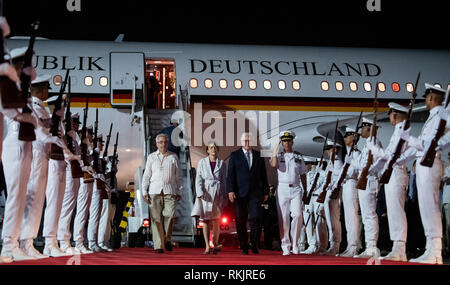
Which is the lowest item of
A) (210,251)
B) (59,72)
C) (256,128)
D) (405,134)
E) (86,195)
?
(210,251)

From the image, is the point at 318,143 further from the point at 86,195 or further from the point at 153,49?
the point at 86,195

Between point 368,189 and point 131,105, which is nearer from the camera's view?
point 368,189

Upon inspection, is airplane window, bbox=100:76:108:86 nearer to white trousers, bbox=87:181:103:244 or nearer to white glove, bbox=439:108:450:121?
white trousers, bbox=87:181:103:244

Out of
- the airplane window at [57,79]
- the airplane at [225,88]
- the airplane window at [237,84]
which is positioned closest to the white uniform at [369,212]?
the airplane at [225,88]


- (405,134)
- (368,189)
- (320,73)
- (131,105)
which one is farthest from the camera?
(320,73)

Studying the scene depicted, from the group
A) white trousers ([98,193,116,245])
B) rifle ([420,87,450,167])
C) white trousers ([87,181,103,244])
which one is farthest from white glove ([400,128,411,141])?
white trousers ([98,193,116,245])

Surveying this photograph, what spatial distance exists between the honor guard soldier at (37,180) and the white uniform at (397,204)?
11.7ft

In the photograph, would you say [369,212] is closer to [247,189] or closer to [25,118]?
[247,189]

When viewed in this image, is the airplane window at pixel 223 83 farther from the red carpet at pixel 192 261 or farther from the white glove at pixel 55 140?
the white glove at pixel 55 140

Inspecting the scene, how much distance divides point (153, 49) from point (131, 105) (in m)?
1.86

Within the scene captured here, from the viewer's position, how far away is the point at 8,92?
4.47m

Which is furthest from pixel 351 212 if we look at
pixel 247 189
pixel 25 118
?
pixel 25 118

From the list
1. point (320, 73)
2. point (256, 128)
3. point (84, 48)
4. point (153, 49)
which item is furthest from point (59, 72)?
point (320, 73)

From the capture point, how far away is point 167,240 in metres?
7.98
